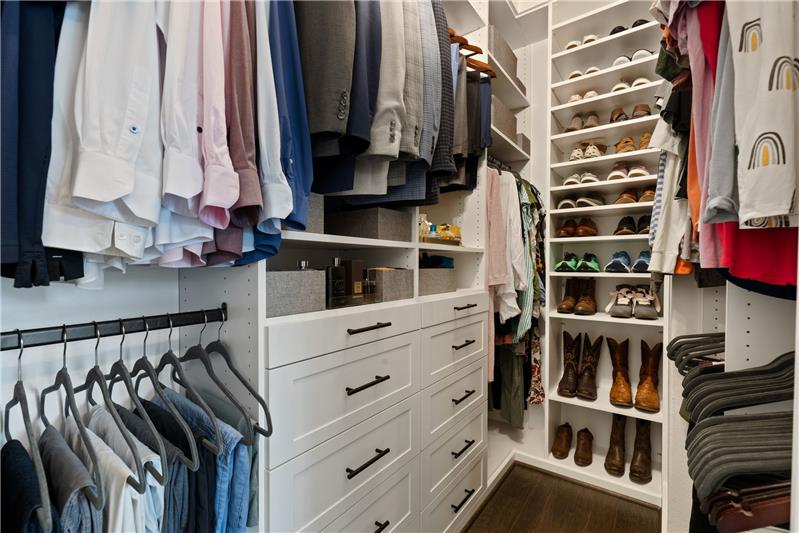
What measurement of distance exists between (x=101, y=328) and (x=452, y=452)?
129 cm

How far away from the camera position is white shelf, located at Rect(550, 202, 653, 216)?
1846 millimetres

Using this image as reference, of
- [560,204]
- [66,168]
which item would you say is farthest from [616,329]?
[66,168]

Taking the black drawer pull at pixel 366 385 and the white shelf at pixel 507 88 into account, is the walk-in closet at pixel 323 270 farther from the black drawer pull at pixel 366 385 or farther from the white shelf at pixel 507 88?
the white shelf at pixel 507 88

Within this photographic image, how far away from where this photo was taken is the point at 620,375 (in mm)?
1984

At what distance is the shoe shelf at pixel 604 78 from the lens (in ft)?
6.06

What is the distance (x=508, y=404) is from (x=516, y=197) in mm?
1173

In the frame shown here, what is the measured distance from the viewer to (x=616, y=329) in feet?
7.06

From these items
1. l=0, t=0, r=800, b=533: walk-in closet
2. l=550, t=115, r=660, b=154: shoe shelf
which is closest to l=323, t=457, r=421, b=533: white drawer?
l=0, t=0, r=800, b=533: walk-in closet

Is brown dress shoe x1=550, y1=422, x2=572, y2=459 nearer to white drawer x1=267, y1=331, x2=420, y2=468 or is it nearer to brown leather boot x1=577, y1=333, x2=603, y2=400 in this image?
brown leather boot x1=577, y1=333, x2=603, y2=400

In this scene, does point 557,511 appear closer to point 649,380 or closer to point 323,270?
point 649,380

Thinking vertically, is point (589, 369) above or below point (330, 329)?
below

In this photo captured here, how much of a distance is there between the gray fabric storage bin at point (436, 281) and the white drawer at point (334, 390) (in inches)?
9.8

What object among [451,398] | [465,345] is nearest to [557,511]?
[451,398]

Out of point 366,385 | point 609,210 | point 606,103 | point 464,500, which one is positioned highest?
point 606,103
